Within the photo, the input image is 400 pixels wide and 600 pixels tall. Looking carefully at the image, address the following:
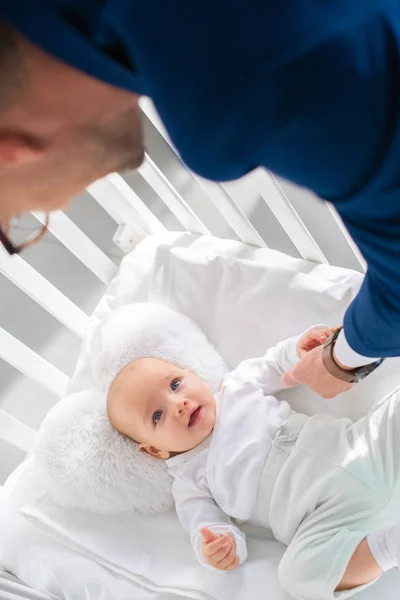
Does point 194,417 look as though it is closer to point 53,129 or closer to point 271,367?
point 271,367

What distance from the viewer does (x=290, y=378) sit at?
1006 mm

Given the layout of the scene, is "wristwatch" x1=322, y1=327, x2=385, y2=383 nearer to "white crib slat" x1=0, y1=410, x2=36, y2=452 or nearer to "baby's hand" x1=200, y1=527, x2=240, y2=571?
"baby's hand" x1=200, y1=527, x2=240, y2=571

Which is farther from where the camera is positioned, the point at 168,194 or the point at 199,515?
the point at 168,194

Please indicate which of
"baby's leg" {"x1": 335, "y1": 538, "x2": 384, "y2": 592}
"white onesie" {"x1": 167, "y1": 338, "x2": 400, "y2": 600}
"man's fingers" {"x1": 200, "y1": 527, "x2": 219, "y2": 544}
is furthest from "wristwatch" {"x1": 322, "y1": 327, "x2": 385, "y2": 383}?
"man's fingers" {"x1": 200, "y1": 527, "x2": 219, "y2": 544}

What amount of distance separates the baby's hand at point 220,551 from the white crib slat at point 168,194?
0.67 metres

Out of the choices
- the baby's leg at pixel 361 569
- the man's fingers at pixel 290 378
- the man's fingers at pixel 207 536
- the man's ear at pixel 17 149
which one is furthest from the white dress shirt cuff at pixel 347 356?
the man's ear at pixel 17 149

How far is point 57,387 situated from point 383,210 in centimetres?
98

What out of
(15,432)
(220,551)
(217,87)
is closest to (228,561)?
(220,551)

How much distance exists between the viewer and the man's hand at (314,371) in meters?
0.90

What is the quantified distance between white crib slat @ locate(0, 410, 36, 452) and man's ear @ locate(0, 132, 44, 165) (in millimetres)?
805

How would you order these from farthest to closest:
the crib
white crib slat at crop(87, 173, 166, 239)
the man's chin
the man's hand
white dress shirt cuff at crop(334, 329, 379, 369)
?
white crib slat at crop(87, 173, 166, 239), the crib, the man's hand, white dress shirt cuff at crop(334, 329, 379, 369), the man's chin

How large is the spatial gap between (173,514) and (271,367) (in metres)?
0.34

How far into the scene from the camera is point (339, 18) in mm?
347

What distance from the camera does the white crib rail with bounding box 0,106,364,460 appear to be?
3.59 feet
